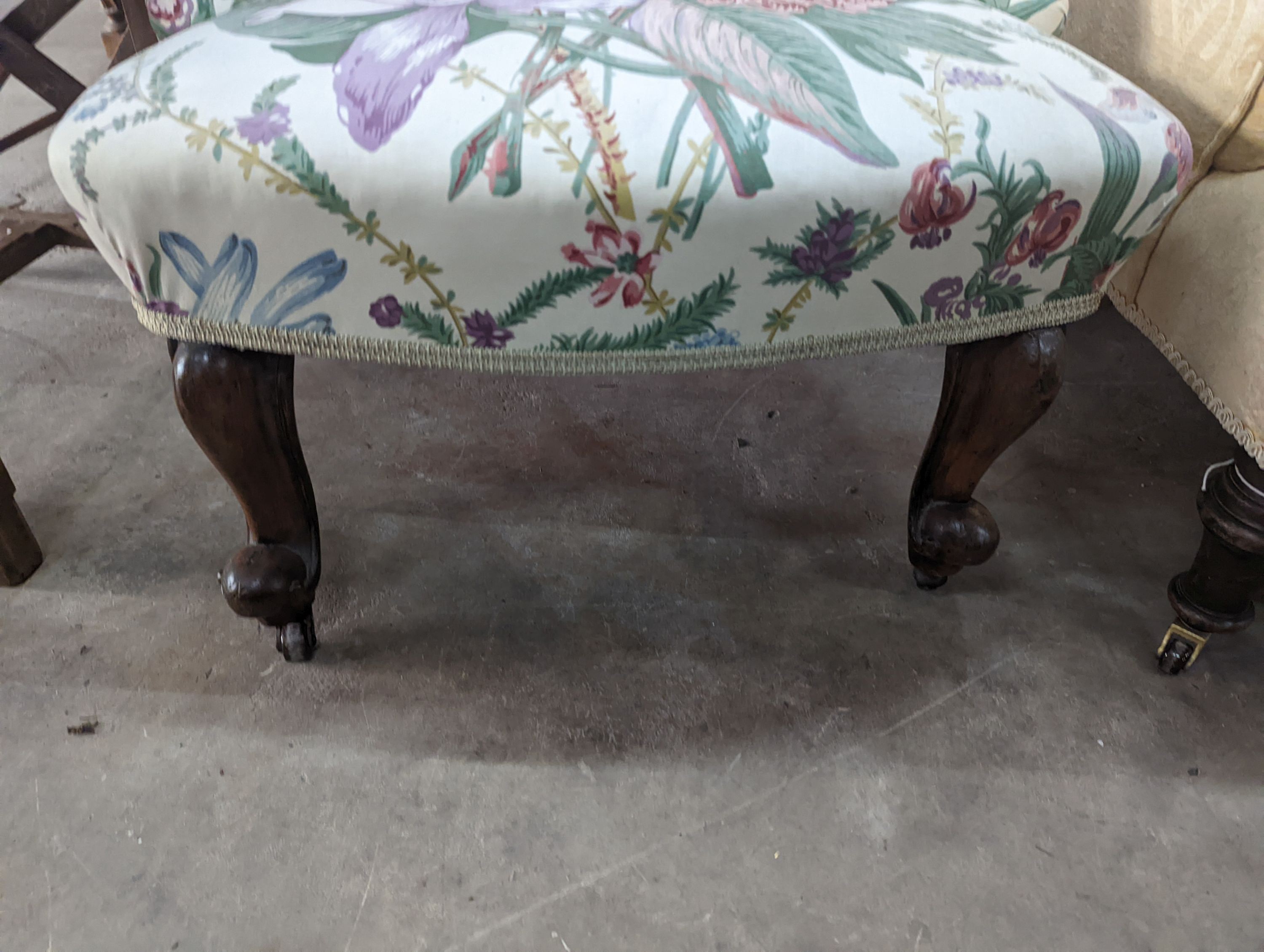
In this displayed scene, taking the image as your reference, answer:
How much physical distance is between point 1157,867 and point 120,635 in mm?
893

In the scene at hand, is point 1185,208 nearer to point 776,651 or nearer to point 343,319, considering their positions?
point 776,651

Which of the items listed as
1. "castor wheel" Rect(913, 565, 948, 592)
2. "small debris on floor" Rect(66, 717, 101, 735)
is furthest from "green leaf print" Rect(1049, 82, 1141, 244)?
"small debris on floor" Rect(66, 717, 101, 735)

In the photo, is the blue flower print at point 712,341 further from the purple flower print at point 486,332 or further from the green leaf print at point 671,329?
the purple flower print at point 486,332

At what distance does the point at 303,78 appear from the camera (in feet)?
1.74

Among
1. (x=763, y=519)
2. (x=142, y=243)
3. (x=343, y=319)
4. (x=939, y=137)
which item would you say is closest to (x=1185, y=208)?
(x=939, y=137)

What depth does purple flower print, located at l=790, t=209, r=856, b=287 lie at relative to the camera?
545mm

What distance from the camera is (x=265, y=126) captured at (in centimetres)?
51

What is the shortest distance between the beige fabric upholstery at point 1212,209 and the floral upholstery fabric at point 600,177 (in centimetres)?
10

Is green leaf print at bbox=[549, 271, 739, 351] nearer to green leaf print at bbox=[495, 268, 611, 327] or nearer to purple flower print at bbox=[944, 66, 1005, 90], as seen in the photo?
green leaf print at bbox=[495, 268, 611, 327]

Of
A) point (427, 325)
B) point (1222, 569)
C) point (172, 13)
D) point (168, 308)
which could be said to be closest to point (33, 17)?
point (172, 13)

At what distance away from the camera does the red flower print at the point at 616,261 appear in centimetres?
53

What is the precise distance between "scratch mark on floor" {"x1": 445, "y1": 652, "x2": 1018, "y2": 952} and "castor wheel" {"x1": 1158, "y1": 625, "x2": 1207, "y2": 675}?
0.44 feet

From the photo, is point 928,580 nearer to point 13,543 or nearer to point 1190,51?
point 1190,51

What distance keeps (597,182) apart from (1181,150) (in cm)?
40
